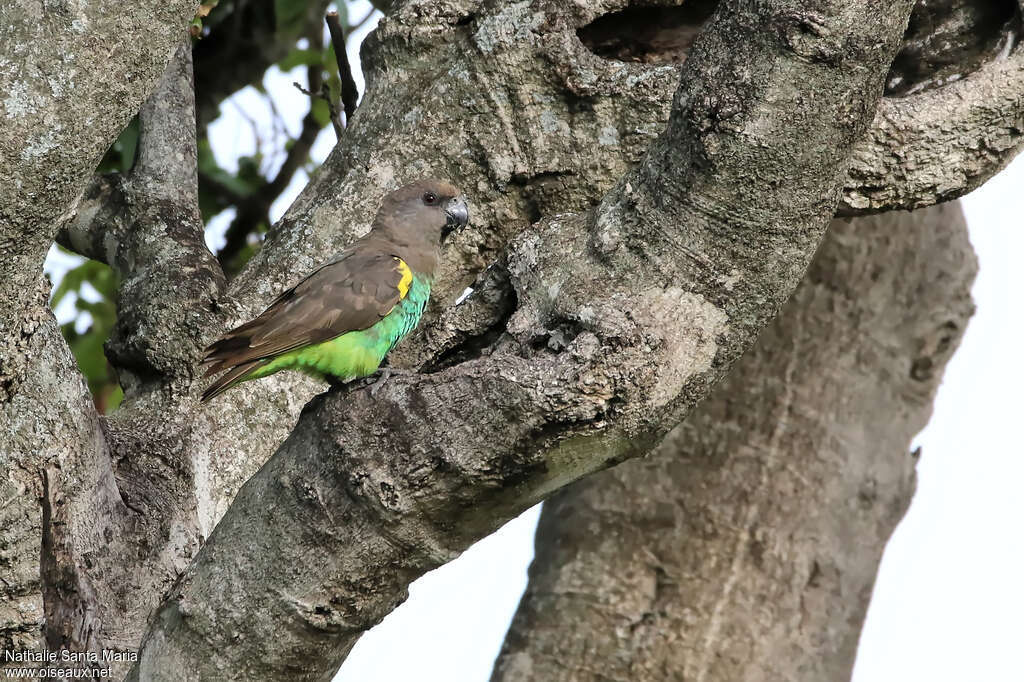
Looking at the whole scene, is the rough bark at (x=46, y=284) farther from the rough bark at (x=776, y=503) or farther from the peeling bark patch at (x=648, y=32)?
the rough bark at (x=776, y=503)

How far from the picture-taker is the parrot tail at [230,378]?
3.53 m

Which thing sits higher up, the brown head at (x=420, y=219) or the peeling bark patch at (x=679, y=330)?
the brown head at (x=420, y=219)

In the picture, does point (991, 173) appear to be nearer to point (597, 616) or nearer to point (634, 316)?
point (634, 316)

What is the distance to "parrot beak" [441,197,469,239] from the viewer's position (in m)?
3.96

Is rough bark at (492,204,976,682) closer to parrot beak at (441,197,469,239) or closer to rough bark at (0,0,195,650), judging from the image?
parrot beak at (441,197,469,239)

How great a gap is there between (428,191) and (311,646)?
1760 millimetres

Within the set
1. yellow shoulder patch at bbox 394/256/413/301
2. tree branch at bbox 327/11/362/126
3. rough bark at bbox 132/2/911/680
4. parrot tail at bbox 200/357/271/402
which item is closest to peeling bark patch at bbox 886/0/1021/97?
rough bark at bbox 132/2/911/680

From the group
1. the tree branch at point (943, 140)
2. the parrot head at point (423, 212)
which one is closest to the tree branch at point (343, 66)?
the parrot head at point (423, 212)

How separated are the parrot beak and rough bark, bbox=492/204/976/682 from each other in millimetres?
1761

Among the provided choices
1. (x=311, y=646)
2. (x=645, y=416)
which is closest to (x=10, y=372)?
(x=311, y=646)

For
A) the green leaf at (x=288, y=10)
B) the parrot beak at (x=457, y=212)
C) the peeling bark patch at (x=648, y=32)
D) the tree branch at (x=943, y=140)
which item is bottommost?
the parrot beak at (x=457, y=212)

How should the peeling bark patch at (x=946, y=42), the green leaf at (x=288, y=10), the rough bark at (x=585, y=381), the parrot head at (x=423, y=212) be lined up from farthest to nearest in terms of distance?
1. the green leaf at (x=288, y=10)
2. the parrot head at (x=423, y=212)
3. the peeling bark patch at (x=946, y=42)
4. the rough bark at (x=585, y=381)

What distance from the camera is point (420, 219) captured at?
423cm

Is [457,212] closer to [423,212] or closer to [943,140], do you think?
[423,212]
